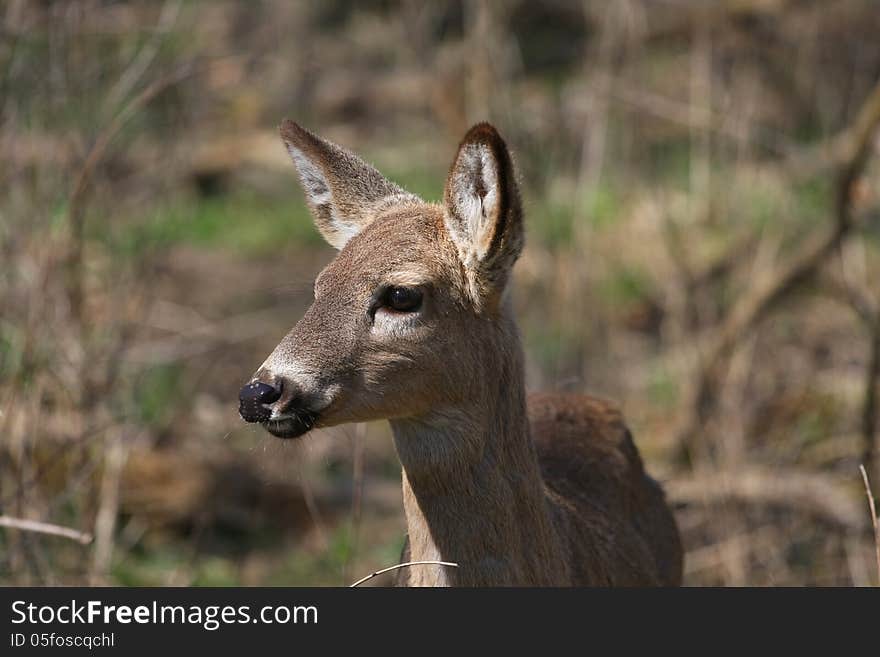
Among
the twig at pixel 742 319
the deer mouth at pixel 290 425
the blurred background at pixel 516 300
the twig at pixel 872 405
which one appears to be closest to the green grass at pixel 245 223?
the blurred background at pixel 516 300

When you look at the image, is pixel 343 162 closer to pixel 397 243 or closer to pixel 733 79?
pixel 397 243

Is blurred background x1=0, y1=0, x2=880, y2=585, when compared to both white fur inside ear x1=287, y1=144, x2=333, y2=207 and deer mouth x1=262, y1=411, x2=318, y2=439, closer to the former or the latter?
white fur inside ear x1=287, y1=144, x2=333, y2=207

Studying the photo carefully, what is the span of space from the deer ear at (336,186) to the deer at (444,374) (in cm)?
12

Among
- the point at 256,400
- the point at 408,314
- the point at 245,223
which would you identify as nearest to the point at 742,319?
the point at 408,314

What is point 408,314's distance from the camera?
429 cm

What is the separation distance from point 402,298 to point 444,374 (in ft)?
0.86

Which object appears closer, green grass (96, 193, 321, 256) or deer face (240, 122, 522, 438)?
deer face (240, 122, 522, 438)

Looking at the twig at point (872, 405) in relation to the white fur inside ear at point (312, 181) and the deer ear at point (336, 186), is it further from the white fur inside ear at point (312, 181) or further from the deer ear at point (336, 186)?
the white fur inside ear at point (312, 181)

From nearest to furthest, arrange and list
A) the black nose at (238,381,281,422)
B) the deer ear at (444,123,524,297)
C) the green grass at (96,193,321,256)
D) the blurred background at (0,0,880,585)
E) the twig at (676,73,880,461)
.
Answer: the black nose at (238,381,281,422)
the deer ear at (444,123,524,297)
the blurred background at (0,0,880,585)
the twig at (676,73,880,461)
the green grass at (96,193,321,256)

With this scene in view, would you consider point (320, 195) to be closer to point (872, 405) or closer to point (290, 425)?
point (290, 425)

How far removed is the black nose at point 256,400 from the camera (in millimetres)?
3924

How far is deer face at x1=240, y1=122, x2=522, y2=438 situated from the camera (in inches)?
161

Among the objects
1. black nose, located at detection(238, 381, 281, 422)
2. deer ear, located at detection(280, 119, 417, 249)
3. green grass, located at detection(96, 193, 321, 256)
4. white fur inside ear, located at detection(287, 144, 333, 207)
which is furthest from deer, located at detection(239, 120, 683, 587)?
green grass, located at detection(96, 193, 321, 256)

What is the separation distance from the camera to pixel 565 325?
8.52 metres
